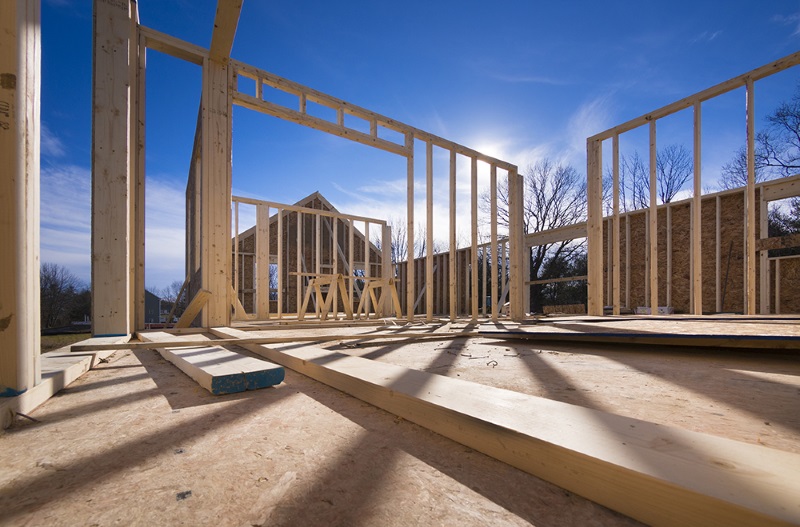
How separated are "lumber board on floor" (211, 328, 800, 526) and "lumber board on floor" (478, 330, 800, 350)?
1.58 meters

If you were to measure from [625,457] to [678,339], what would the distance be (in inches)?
74.7

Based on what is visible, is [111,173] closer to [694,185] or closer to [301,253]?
[694,185]

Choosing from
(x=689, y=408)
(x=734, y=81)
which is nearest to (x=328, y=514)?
(x=689, y=408)

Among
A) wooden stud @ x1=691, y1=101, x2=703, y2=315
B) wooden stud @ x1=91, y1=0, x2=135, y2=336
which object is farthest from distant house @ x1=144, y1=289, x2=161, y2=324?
wooden stud @ x1=691, y1=101, x2=703, y2=315

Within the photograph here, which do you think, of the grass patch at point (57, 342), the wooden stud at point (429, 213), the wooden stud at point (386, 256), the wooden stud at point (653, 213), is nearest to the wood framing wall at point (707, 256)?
the wooden stud at point (653, 213)

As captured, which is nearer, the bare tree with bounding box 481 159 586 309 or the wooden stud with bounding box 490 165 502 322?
the wooden stud with bounding box 490 165 502 322

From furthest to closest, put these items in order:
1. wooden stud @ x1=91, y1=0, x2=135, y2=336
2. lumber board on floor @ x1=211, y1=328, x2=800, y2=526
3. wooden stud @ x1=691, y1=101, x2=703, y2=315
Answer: wooden stud @ x1=691, y1=101, x2=703, y2=315
wooden stud @ x1=91, y1=0, x2=135, y2=336
lumber board on floor @ x1=211, y1=328, x2=800, y2=526

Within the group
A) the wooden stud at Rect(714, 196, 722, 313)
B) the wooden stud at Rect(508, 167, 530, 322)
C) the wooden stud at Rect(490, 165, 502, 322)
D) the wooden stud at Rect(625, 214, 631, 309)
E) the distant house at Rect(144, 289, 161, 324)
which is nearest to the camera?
the wooden stud at Rect(490, 165, 502, 322)

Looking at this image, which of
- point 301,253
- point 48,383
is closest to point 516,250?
point 48,383

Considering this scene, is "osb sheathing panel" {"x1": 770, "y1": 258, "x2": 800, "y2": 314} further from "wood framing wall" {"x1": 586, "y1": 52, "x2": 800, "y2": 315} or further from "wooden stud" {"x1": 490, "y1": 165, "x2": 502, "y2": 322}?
"wooden stud" {"x1": 490, "y1": 165, "x2": 502, "y2": 322}

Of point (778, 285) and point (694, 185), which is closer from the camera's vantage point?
point (694, 185)

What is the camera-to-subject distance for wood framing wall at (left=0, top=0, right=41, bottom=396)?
989 millimetres

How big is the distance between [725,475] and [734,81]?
6.27 meters

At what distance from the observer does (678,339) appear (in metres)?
2.01
